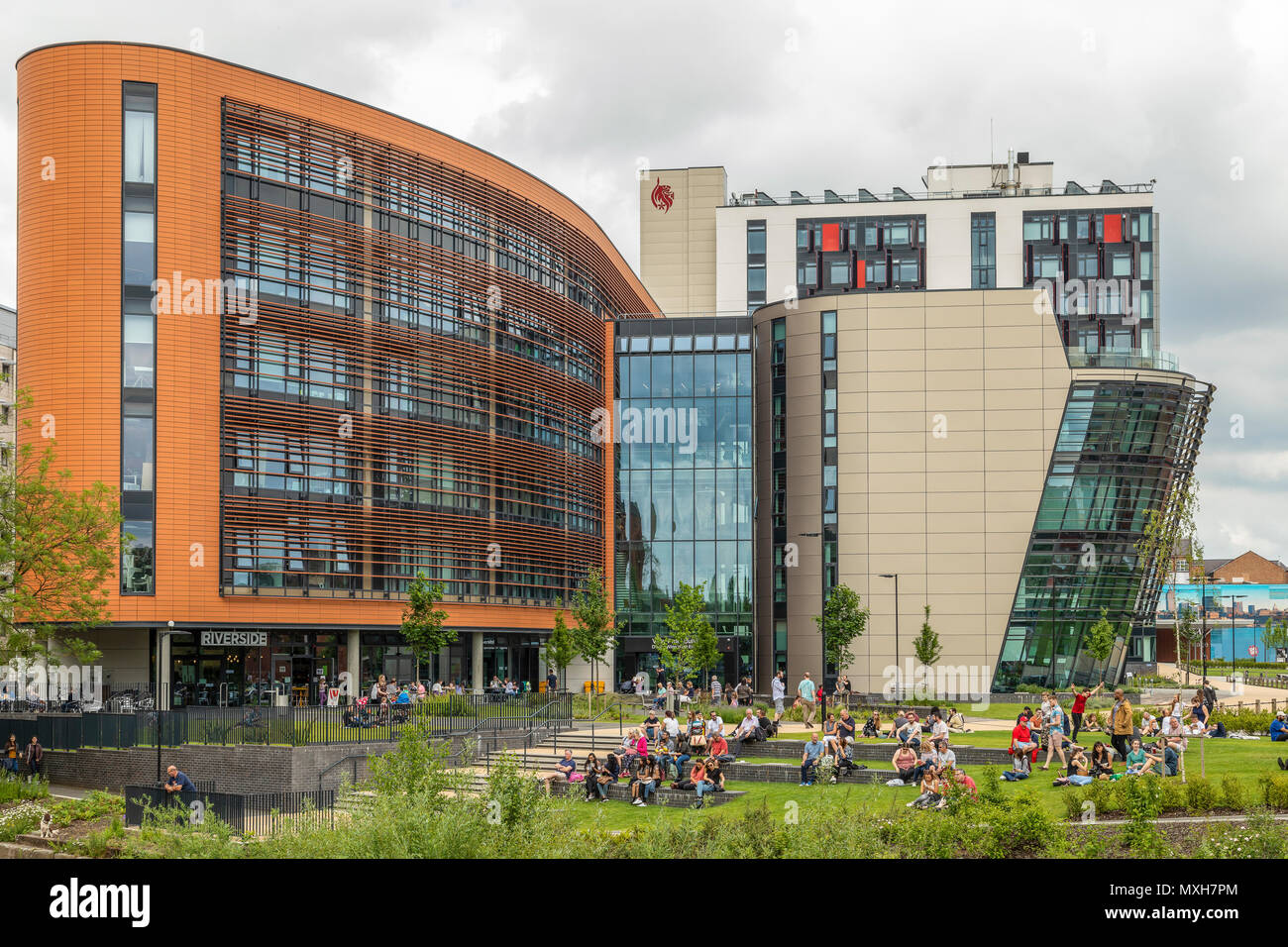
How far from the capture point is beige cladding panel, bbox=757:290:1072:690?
6044 cm

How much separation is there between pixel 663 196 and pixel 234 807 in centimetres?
8154

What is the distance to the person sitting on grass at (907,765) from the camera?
24344 millimetres

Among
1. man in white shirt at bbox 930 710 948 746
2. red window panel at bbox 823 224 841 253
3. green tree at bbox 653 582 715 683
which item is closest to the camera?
man in white shirt at bbox 930 710 948 746

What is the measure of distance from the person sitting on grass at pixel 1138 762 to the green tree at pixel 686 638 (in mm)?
24000

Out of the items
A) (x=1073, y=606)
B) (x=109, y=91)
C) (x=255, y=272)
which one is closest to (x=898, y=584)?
(x=1073, y=606)

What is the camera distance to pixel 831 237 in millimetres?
91875

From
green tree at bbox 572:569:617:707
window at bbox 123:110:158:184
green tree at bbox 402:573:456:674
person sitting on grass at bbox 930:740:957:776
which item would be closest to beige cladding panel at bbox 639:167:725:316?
green tree at bbox 572:569:617:707

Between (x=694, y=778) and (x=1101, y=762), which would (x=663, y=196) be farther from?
(x=1101, y=762)

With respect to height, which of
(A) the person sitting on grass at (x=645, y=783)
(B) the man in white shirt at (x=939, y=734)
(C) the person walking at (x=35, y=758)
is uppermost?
(B) the man in white shirt at (x=939, y=734)

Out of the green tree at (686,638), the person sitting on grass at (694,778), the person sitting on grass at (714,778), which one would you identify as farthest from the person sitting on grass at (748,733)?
the green tree at (686,638)

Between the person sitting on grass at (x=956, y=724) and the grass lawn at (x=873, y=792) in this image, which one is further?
the person sitting on grass at (x=956, y=724)

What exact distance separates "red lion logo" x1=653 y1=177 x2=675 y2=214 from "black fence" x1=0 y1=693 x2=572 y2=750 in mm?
67641

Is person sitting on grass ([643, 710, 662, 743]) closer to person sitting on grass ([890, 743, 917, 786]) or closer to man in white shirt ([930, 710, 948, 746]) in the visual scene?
person sitting on grass ([890, 743, 917, 786])

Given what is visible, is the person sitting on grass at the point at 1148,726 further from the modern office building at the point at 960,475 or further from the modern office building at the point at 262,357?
the modern office building at the point at 262,357
